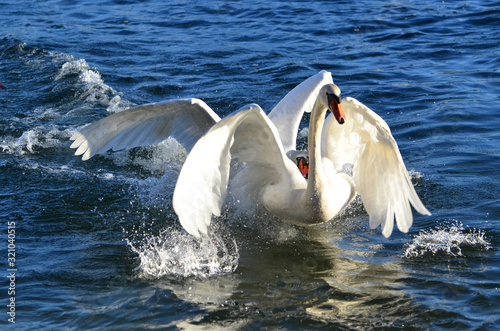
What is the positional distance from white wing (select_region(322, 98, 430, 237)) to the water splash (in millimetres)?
283

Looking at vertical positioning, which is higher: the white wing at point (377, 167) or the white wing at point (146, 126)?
the white wing at point (146, 126)

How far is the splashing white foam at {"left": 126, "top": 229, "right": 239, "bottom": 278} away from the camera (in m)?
5.93

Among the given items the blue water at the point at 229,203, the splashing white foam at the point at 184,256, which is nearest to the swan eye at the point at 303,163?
the blue water at the point at 229,203

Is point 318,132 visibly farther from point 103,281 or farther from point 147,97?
point 147,97

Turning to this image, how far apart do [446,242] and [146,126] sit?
133 inches

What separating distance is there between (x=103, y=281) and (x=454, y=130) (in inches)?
236

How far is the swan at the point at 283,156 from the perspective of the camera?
5355mm

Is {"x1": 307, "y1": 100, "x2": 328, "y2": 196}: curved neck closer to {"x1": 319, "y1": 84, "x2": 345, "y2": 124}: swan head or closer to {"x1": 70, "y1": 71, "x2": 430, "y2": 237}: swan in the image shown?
{"x1": 70, "y1": 71, "x2": 430, "y2": 237}: swan

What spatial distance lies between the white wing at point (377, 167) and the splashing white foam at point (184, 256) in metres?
1.50

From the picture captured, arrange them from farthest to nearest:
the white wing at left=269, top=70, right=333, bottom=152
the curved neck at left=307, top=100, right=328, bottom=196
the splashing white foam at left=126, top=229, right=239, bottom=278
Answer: the white wing at left=269, top=70, right=333, bottom=152 < the curved neck at left=307, top=100, right=328, bottom=196 < the splashing white foam at left=126, top=229, right=239, bottom=278

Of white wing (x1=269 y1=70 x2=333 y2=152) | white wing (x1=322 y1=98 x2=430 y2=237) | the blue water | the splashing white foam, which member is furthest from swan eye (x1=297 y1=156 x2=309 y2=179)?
the splashing white foam

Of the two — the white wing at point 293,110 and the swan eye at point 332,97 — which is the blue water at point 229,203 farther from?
the swan eye at point 332,97

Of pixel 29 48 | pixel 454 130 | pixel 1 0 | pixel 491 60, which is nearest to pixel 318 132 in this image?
pixel 454 130

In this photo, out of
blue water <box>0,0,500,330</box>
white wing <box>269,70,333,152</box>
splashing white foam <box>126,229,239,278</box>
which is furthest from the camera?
white wing <box>269,70,333,152</box>
